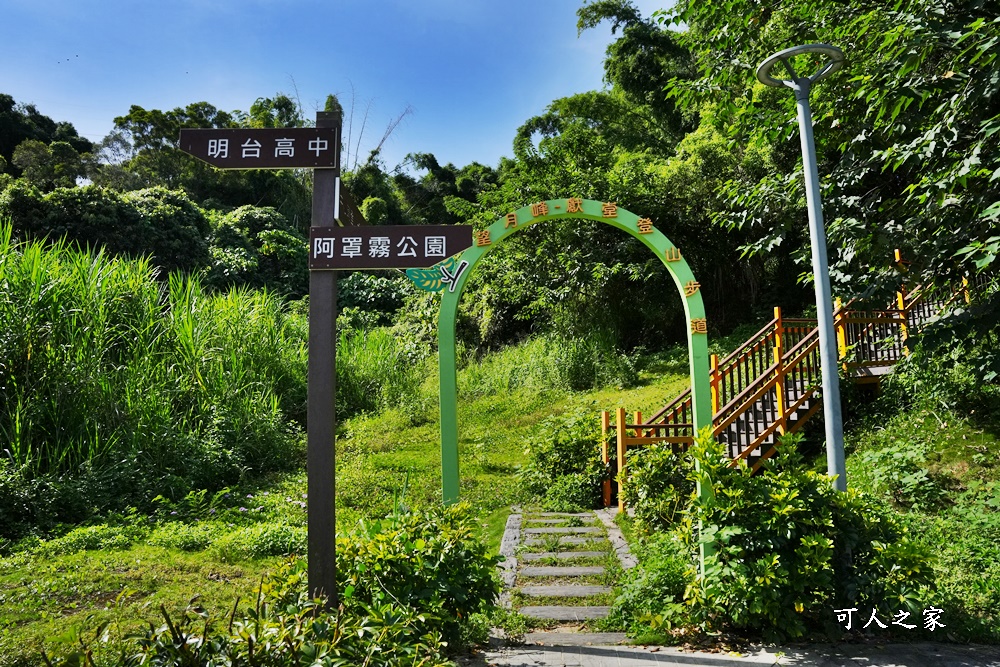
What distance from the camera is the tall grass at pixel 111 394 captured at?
648cm

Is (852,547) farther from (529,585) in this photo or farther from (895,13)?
(895,13)

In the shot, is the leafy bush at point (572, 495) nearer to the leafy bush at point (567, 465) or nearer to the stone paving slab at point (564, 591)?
the leafy bush at point (567, 465)

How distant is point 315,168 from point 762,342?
22.9 ft

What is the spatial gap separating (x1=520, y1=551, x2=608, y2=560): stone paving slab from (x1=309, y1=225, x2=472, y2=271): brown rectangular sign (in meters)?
3.26

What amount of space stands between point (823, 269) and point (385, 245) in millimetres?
3282

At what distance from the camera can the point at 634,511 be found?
6.73m

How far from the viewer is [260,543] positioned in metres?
5.62

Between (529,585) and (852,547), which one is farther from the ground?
(852,547)

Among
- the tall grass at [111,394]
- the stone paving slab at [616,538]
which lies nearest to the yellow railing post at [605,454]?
the stone paving slab at [616,538]

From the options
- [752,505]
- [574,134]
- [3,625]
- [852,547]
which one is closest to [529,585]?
[752,505]

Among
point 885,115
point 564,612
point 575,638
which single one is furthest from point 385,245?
point 885,115

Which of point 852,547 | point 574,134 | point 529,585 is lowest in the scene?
point 529,585

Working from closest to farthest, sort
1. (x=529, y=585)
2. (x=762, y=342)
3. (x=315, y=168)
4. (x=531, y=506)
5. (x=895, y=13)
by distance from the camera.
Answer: (x=315, y=168) < (x=529, y=585) < (x=895, y=13) < (x=531, y=506) < (x=762, y=342)

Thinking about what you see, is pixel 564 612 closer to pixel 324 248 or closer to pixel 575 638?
pixel 575 638
